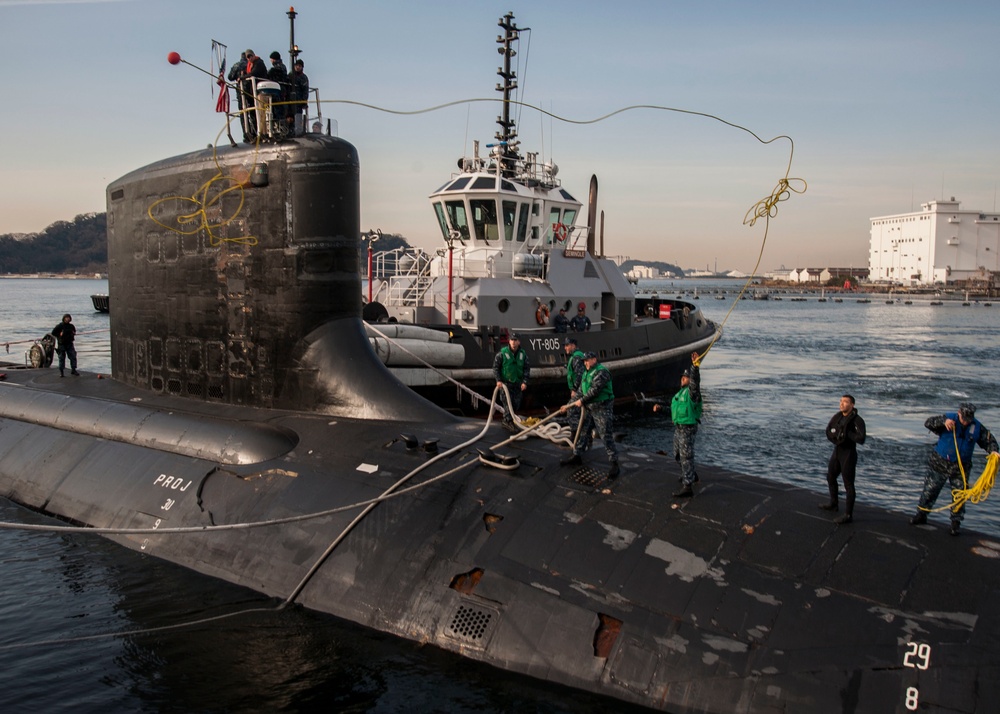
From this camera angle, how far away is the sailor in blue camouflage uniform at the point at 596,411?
919 centimetres

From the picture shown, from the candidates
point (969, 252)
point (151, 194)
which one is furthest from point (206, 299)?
point (969, 252)

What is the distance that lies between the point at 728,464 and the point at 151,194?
554 inches

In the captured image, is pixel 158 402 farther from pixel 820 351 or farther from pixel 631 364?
pixel 820 351

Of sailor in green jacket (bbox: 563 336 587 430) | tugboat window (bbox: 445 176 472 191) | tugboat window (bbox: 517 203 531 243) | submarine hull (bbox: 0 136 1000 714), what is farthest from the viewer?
tugboat window (bbox: 517 203 531 243)

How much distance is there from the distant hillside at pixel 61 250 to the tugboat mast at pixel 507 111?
542 feet

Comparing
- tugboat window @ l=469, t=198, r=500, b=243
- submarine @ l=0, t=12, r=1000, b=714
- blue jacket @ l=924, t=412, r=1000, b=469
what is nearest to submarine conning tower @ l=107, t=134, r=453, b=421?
submarine @ l=0, t=12, r=1000, b=714

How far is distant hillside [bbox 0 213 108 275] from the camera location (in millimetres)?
175125

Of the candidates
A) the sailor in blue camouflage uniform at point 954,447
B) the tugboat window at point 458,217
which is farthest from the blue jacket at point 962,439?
the tugboat window at point 458,217

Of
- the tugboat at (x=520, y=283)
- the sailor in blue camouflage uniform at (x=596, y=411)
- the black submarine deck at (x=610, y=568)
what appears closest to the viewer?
the black submarine deck at (x=610, y=568)

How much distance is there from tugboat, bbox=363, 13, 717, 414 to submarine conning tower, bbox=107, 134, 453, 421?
11.6 meters

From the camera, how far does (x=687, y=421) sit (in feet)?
28.9

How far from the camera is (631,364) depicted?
27.5 metres

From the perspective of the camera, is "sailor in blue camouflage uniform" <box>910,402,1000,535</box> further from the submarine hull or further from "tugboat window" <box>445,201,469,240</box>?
"tugboat window" <box>445,201,469,240</box>

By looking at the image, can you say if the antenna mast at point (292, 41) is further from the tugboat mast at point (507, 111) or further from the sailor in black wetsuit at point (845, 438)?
the tugboat mast at point (507, 111)
